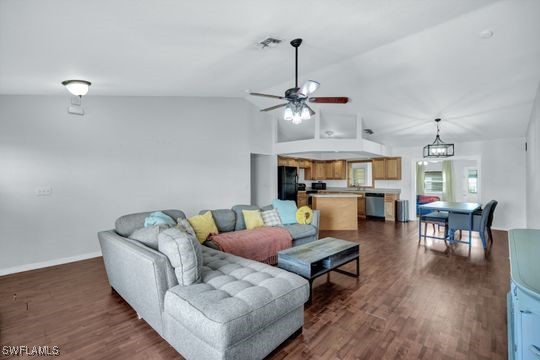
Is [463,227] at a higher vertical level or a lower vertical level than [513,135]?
lower

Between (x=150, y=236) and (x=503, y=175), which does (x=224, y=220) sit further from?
(x=503, y=175)

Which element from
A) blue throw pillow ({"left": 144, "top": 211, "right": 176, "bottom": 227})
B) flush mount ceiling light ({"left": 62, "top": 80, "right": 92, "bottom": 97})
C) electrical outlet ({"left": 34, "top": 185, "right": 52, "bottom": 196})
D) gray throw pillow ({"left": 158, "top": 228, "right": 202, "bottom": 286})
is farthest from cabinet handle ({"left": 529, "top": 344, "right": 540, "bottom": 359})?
electrical outlet ({"left": 34, "top": 185, "right": 52, "bottom": 196})

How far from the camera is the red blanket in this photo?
11.3 feet

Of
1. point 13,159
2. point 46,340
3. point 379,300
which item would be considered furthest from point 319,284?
point 13,159

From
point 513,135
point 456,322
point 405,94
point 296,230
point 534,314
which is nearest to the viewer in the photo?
point 534,314

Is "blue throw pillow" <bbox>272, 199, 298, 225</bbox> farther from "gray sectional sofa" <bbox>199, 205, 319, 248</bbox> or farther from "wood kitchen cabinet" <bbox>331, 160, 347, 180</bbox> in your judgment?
"wood kitchen cabinet" <bbox>331, 160, 347, 180</bbox>

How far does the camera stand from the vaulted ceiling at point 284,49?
81.8 inches

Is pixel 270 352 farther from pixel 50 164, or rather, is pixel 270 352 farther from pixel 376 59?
pixel 50 164

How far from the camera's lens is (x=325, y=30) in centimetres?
272

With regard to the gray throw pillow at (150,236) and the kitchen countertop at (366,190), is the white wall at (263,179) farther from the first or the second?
the gray throw pillow at (150,236)

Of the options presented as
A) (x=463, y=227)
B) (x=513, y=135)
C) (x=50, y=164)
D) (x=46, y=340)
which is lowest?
(x=46, y=340)

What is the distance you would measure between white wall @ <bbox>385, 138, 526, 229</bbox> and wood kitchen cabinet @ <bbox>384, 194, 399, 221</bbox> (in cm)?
194

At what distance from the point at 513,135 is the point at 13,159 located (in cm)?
949

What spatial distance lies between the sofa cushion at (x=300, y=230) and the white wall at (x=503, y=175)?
5051 millimetres
